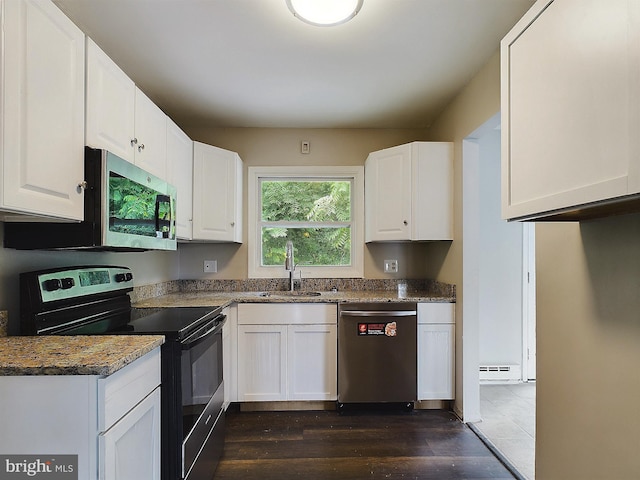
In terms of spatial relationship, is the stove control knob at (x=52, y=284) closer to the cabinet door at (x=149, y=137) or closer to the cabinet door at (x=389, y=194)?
the cabinet door at (x=149, y=137)

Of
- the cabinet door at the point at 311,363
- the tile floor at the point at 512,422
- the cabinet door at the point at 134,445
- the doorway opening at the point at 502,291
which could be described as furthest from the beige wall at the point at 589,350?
the doorway opening at the point at 502,291

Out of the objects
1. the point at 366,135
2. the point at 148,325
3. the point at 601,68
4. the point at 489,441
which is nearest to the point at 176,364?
the point at 148,325

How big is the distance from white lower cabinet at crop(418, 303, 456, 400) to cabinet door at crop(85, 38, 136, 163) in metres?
2.23

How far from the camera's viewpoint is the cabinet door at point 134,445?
1061 millimetres

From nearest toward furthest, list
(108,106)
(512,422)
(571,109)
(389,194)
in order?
1. (571,109)
2. (108,106)
3. (512,422)
4. (389,194)

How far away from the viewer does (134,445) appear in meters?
1.23

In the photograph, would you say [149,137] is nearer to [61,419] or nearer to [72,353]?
[72,353]

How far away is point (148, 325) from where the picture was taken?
5.50 feet

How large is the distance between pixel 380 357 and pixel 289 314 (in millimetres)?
757

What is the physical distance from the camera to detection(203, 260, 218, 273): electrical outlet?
3.31 metres

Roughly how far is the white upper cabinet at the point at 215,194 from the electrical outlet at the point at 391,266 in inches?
54.8

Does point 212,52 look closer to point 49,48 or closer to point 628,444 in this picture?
point 49,48

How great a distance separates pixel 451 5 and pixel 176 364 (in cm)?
206

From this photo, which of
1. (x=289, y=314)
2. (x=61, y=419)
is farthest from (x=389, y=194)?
(x=61, y=419)
